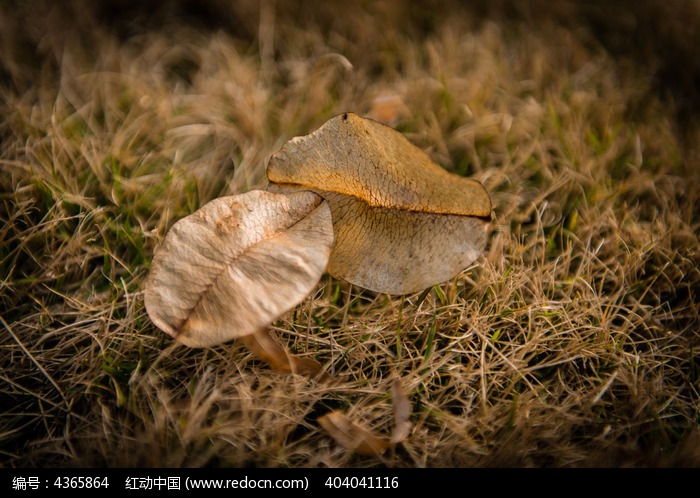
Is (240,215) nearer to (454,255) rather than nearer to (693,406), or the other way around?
(454,255)

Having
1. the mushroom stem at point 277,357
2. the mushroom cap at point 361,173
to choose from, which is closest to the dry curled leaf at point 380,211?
the mushroom cap at point 361,173

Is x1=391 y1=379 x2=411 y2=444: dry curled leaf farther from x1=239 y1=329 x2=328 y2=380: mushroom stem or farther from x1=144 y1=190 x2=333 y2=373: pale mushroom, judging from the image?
x1=144 y1=190 x2=333 y2=373: pale mushroom

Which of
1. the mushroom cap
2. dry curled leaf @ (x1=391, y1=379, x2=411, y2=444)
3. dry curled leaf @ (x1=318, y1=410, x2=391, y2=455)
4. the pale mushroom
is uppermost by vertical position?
the mushroom cap

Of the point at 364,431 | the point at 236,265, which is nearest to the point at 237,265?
the point at 236,265

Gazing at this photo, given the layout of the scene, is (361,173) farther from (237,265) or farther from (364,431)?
(364,431)

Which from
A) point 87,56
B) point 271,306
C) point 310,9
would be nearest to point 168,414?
point 271,306

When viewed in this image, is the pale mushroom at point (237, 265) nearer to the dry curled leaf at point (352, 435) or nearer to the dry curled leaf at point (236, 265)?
the dry curled leaf at point (236, 265)

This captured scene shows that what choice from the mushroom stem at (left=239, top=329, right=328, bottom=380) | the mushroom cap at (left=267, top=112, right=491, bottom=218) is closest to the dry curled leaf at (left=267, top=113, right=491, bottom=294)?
the mushroom cap at (left=267, top=112, right=491, bottom=218)
